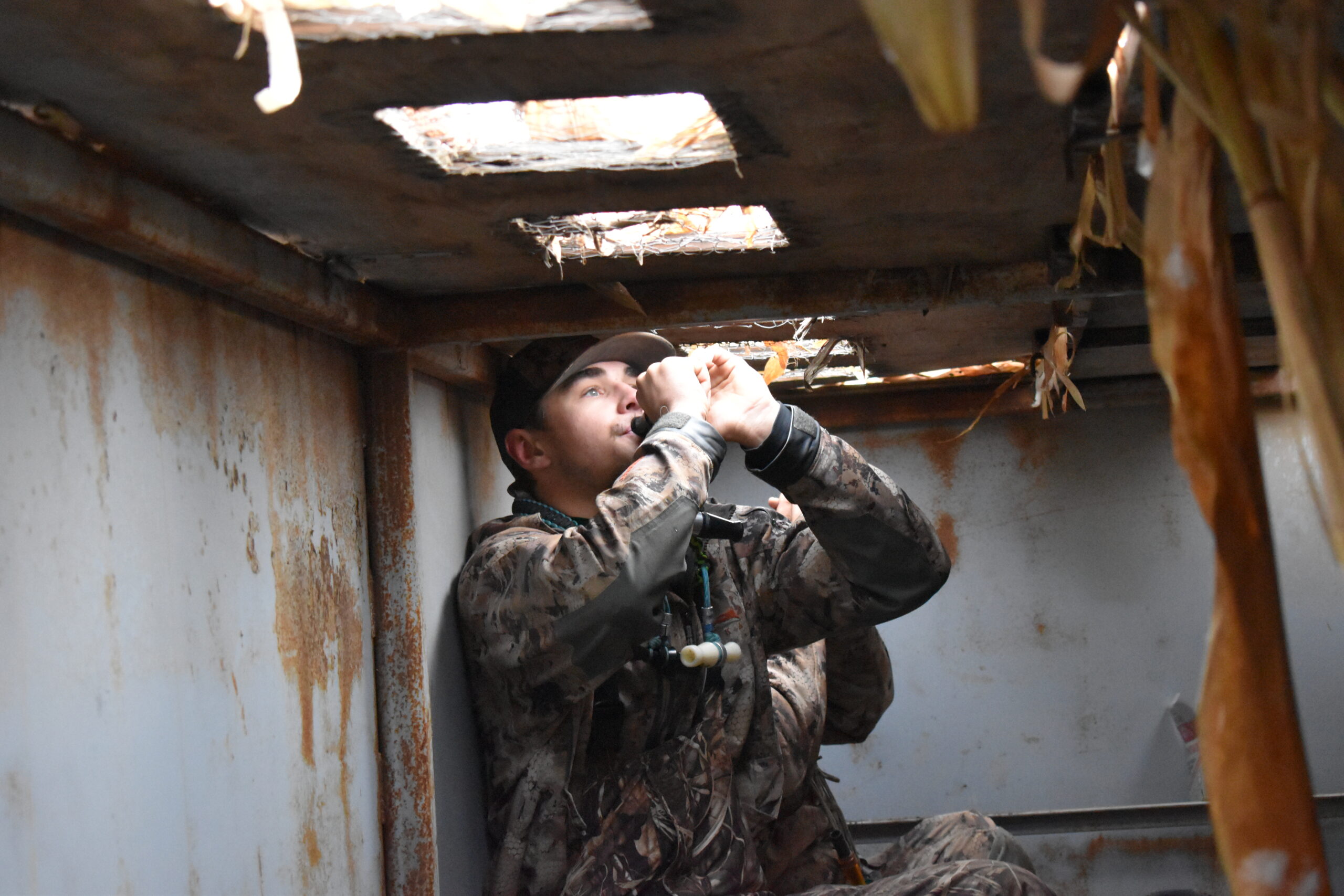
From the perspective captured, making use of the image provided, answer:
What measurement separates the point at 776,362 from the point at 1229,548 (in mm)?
1658

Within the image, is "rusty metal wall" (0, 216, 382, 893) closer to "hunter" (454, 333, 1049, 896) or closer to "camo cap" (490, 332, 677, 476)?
"hunter" (454, 333, 1049, 896)

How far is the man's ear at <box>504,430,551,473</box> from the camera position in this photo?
2.02 metres

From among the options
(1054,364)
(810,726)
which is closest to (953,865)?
(810,726)

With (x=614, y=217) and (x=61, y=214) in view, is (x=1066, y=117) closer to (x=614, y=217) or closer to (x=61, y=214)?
(x=614, y=217)

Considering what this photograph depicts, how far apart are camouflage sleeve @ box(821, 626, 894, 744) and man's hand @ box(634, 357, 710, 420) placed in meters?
0.77

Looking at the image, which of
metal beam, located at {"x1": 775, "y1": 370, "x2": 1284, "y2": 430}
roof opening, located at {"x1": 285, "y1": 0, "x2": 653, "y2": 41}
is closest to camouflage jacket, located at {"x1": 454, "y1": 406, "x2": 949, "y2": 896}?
roof opening, located at {"x1": 285, "y1": 0, "x2": 653, "y2": 41}

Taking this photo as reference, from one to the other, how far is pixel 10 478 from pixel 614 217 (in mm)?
749

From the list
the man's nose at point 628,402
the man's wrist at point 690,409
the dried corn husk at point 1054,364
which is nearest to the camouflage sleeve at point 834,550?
the man's wrist at point 690,409

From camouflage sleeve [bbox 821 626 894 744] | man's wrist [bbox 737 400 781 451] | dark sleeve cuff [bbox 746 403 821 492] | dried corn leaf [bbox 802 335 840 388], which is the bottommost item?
camouflage sleeve [bbox 821 626 894 744]

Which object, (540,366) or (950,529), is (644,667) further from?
(950,529)

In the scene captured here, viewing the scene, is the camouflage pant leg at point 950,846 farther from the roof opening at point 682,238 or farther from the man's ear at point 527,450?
the roof opening at point 682,238

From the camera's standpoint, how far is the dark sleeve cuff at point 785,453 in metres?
1.72

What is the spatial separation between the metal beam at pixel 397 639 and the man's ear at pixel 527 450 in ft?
1.15

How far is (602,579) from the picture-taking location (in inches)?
60.1
